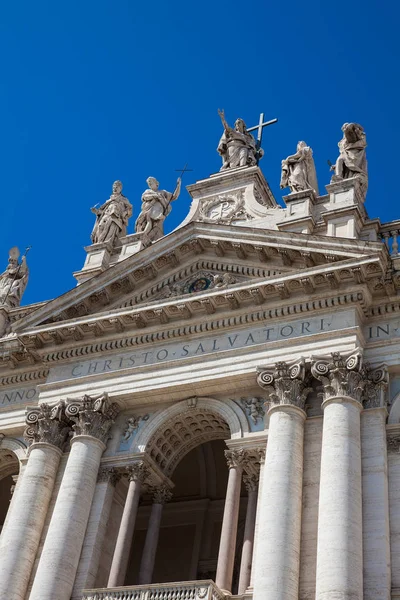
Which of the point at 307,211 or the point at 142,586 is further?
the point at 307,211

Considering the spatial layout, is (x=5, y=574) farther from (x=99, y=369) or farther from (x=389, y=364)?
(x=389, y=364)

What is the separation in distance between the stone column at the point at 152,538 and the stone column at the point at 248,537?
221 centimetres

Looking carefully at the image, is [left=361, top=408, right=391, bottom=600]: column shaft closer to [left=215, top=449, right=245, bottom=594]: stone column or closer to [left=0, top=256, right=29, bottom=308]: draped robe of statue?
[left=215, top=449, right=245, bottom=594]: stone column

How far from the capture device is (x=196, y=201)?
25.7m

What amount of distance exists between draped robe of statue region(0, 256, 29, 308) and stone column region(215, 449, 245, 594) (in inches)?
396

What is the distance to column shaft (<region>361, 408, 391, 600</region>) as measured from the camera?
1645 cm

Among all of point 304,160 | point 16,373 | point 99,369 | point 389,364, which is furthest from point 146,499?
point 304,160

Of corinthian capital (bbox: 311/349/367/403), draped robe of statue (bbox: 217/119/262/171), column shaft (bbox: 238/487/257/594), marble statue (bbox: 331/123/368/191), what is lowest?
Result: column shaft (bbox: 238/487/257/594)

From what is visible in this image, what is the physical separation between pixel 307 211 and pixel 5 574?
11.2 m

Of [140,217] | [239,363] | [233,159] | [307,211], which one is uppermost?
[233,159]

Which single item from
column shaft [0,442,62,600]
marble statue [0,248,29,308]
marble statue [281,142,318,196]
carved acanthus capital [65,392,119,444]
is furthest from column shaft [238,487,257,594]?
marble statue [0,248,29,308]

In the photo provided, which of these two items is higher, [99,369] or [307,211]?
[307,211]

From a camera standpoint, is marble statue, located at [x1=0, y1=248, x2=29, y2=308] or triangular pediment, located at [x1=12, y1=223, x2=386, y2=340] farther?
marble statue, located at [x1=0, y1=248, x2=29, y2=308]

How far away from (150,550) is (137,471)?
1.78 metres
